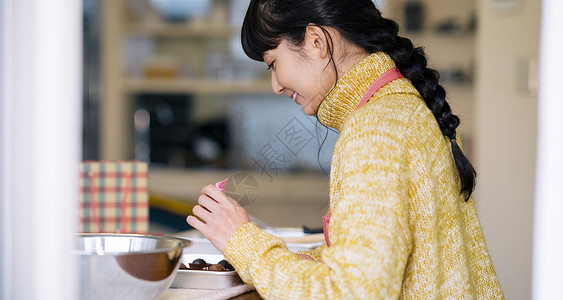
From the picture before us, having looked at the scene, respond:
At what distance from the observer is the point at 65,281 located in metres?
0.85

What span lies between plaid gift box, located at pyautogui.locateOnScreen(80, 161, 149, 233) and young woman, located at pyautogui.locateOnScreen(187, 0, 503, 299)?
65cm

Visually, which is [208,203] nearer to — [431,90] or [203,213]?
[203,213]

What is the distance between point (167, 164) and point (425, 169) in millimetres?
4695

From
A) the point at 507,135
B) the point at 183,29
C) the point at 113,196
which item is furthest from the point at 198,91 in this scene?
the point at 113,196

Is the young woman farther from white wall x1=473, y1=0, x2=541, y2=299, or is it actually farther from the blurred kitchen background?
the blurred kitchen background

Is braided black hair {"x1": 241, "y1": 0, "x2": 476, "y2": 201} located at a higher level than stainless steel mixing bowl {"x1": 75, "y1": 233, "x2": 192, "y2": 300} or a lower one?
higher

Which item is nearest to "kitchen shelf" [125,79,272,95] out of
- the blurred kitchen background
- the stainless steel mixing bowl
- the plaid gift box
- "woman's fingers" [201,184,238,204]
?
the blurred kitchen background

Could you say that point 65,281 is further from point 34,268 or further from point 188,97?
point 188,97

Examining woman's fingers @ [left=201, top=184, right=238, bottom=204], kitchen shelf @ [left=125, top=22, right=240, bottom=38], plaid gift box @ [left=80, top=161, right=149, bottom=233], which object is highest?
kitchen shelf @ [left=125, top=22, right=240, bottom=38]

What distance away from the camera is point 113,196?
1.74 meters

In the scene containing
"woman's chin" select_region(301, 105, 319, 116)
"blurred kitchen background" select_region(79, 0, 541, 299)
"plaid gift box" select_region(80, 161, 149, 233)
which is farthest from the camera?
"blurred kitchen background" select_region(79, 0, 541, 299)

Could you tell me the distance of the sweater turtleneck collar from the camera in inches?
43.3

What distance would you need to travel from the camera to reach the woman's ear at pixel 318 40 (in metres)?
1.13

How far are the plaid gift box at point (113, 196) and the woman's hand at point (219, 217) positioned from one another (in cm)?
66
